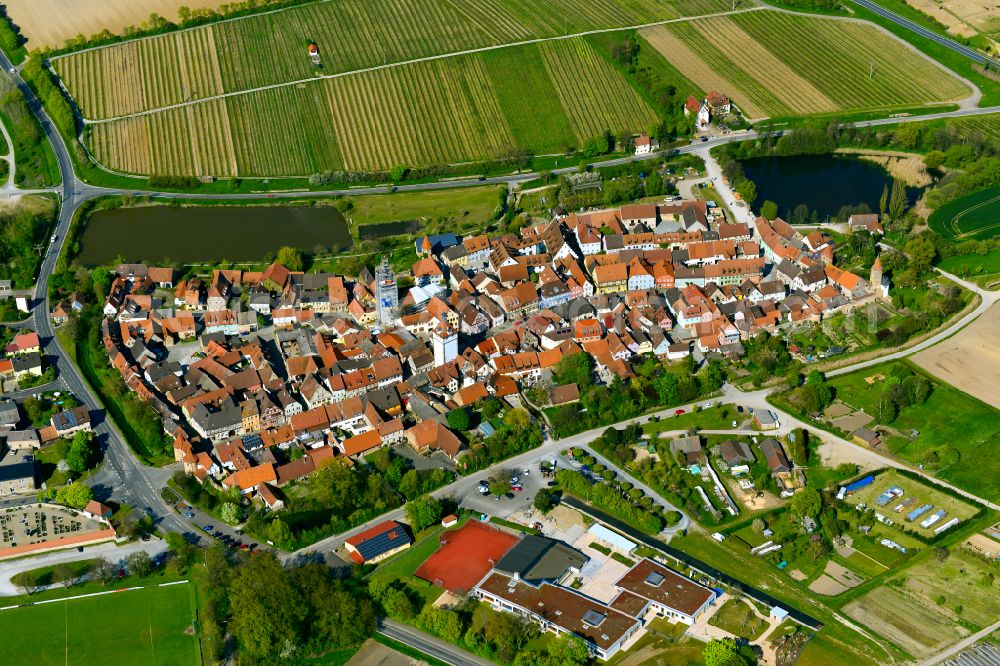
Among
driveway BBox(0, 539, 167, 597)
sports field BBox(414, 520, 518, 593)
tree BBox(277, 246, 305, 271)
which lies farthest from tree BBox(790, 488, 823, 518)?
tree BBox(277, 246, 305, 271)

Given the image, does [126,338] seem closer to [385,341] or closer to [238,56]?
[385,341]

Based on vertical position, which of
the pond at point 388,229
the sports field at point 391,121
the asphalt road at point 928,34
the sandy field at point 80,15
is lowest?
the pond at point 388,229

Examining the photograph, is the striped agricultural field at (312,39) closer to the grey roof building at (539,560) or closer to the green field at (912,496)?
the grey roof building at (539,560)

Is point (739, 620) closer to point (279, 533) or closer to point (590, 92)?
point (279, 533)

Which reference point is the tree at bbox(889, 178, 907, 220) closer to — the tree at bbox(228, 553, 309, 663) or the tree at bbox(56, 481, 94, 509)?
the tree at bbox(228, 553, 309, 663)

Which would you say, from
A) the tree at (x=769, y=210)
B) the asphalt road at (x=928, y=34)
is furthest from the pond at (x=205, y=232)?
the asphalt road at (x=928, y=34)

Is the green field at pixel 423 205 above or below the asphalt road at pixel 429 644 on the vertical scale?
Answer: above
